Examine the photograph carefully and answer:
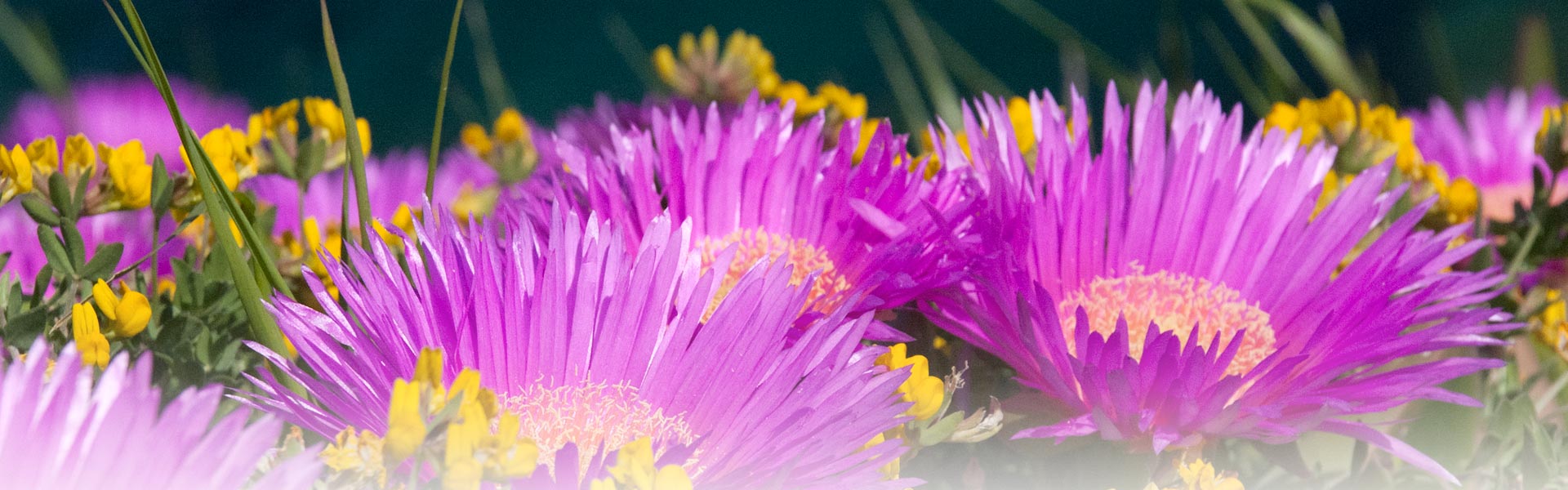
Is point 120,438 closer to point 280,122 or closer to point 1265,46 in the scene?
point 280,122

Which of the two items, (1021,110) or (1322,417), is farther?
(1021,110)

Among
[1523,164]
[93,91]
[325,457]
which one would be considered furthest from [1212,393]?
[93,91]

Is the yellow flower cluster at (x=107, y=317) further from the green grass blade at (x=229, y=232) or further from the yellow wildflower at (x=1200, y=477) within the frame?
the yellow wildflower at (x=1200, y=477)

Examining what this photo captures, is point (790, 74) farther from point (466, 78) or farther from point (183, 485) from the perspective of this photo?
point (183, 485)

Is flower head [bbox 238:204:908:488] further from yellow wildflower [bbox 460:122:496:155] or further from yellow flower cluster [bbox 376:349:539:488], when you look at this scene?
yellow wildflower [bbox 460:122:496:155]

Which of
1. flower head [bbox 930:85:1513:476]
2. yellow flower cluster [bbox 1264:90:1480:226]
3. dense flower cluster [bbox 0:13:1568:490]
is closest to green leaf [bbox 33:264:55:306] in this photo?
dense flower cluster [bbox 0:13:1568:490]

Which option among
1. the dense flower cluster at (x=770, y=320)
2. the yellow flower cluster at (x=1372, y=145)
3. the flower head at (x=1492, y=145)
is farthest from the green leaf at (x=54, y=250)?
the flower head at (x=1492, y=145)

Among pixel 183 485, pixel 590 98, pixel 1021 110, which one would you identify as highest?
pixel 590 98

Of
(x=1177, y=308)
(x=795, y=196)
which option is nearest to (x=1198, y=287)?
(x=1177, y=308)
